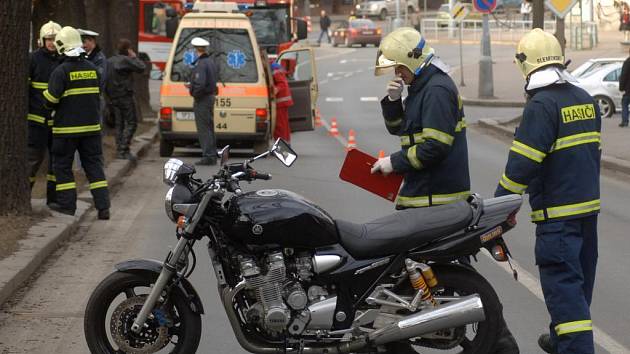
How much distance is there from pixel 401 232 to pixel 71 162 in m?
7.02

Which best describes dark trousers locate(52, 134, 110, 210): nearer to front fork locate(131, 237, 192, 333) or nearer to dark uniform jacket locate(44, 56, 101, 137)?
dark uniform jacket locate(44, 56, 101, 137)

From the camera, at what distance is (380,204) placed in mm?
14797

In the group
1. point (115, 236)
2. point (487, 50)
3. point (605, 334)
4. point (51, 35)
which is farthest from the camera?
point (487, 50)

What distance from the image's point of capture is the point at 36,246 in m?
11.1

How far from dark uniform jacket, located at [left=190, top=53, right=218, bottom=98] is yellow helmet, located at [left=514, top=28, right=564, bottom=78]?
12.7 m

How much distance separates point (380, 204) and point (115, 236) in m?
3.44

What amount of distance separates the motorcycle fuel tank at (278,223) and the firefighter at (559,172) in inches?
38.8

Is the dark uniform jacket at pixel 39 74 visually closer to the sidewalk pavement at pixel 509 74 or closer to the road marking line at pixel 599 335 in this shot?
the road marking line at pixel 599 335

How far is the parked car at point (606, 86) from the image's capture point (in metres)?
29.9

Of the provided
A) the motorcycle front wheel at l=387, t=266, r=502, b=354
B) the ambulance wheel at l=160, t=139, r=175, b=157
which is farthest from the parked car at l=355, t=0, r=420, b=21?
the motorcycle front wheel at l=387, t=266, r=502, b=354

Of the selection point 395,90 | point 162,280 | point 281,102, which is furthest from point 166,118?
point 162,280

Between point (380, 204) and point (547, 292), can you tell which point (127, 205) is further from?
point (547, 292)

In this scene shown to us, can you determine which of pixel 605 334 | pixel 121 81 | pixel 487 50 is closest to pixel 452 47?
pixel 487 50

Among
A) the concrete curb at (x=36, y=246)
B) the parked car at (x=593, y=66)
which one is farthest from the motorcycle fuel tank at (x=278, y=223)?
the parked car at (x=593, y=66)
